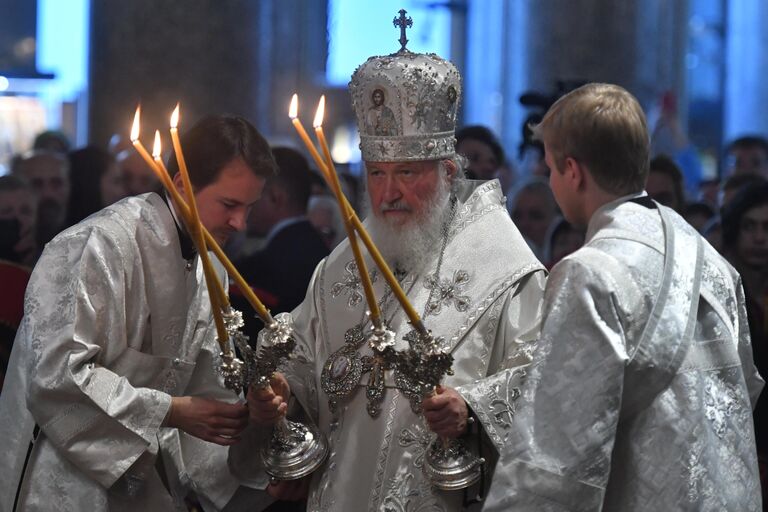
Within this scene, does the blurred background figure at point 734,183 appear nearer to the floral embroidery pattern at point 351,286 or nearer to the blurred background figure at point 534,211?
the blurred background figure at point 534,211

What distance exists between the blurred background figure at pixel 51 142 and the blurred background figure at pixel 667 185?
4376mm

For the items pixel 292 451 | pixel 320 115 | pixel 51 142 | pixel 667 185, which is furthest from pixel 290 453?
pixel 51 142

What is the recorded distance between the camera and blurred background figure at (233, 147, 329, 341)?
586 cm

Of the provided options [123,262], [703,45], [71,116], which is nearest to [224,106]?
[123,262]

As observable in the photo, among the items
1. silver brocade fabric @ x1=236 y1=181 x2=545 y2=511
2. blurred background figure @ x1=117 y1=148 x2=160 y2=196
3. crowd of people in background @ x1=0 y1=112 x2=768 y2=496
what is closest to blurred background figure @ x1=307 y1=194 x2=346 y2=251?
crowd of people in background @ x1=0 y1=112 x2=768 y2=496

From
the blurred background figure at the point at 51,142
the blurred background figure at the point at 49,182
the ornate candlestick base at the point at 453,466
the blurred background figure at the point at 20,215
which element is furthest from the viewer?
the blurred background figure at the point at 51,142

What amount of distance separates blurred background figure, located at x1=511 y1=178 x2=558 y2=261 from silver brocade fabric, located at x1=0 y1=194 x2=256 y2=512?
3602 mm

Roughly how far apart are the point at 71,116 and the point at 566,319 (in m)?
19.4

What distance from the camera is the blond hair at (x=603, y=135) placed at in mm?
3377

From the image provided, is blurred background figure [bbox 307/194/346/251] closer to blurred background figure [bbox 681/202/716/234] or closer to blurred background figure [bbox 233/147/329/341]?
blurred background figure [bbox 233/147/329/341]

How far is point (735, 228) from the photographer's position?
20.8 feet

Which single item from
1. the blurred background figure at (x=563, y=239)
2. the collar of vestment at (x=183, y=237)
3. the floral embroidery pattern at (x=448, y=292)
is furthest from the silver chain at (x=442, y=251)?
the blurred background figure at (x=563, y=239)

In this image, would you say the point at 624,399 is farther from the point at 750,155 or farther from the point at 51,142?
the point at 51,142

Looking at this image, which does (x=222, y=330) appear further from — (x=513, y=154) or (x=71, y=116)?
(x=71, y=116)
